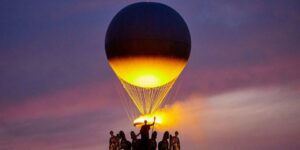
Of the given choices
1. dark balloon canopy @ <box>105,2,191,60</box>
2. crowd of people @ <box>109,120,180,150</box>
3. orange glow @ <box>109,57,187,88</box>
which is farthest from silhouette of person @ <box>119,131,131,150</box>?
dark balloon canopy @ <box>105,2,191,60</box>

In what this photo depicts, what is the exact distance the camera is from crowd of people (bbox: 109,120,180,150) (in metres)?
54.6

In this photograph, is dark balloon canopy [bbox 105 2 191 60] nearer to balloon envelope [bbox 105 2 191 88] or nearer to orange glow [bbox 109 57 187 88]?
balloon envelope [bbox 105 2 191 88]

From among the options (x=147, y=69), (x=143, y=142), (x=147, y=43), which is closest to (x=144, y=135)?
(x=143, y=142)

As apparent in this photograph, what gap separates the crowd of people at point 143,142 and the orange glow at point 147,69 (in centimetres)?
277

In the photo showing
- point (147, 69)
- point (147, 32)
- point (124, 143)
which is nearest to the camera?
point (147, 32)

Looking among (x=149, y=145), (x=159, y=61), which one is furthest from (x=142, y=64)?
(x=149, y=145)

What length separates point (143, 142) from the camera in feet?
180

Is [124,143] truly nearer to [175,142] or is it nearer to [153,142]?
[153,142]

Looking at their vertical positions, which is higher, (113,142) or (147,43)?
(147,43)

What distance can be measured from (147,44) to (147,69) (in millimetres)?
1692

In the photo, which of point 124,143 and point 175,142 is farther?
point 124,143

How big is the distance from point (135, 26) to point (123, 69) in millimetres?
3102

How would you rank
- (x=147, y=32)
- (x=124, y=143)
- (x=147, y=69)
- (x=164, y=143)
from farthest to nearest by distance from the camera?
(x=147, y=69) < (x=124, y=143) < (x=164, y=143) < (x=147, y=32)

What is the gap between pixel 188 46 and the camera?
2222 inches
